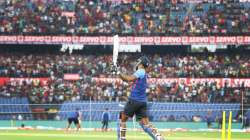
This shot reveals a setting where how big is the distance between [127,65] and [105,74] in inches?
112

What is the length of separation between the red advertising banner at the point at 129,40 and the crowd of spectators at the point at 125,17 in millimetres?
377

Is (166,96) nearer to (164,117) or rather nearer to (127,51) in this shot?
(164,117)

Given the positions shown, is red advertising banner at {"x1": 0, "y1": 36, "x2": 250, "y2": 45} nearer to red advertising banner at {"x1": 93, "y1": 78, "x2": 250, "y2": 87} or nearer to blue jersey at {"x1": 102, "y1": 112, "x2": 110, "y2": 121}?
red advertising banner at {"x1": 93, "y1": 78, "x2": 250, "y2": 87}

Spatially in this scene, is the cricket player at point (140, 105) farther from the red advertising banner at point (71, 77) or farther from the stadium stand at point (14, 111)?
the red advertising banner at point (71, 77)

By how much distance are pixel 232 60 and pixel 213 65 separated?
1.54 metres

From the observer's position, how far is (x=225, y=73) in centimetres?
4738

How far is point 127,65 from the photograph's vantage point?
164 feet

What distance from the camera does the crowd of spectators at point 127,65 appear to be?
47688mm

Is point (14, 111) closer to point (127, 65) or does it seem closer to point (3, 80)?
point (3, 80)

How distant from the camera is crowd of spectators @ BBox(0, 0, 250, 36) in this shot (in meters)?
50.5

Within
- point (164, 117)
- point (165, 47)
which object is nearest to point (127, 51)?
point (165, 47)

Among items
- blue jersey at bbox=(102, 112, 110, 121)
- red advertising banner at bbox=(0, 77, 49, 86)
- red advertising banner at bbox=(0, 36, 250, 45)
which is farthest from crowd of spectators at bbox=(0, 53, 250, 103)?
blue jersey at bbox=(102, 112, 110, 121)

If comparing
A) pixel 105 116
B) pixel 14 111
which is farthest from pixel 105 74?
pixel 105 116

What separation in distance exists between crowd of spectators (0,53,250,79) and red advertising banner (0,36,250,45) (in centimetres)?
116
